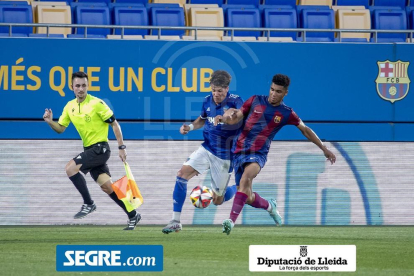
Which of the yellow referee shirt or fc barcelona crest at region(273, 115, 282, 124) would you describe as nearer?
fc barcelona crest at region(273, 115, 282, 124)

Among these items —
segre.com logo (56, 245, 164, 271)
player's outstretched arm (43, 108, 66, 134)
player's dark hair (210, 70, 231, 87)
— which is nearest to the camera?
segre.com logo (56, 245, 164, 271)

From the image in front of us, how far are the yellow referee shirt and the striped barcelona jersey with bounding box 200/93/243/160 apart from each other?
121 centimetres

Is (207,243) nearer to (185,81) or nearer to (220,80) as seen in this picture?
(220,80)

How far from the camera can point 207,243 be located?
32.7ft

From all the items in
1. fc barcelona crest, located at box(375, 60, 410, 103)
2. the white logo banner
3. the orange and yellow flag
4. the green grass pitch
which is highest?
fc barcelona crest, located at box(375, 60, 410, 103)

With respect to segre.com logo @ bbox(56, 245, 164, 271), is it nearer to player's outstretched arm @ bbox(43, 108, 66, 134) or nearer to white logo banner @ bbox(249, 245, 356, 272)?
white logo banner @ bbox(249, 245, 356, 272)

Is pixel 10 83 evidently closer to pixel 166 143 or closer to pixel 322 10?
pixel 166 143

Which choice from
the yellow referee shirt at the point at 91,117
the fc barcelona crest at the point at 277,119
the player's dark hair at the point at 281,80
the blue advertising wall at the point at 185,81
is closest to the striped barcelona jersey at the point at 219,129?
the fc barcelona crest at the point at 277,119

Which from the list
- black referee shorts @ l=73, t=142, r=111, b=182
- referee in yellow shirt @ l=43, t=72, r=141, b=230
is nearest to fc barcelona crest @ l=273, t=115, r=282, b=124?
referee in yellow shirt @ l=43, t=72, r=141, b=230

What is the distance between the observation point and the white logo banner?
776 cm

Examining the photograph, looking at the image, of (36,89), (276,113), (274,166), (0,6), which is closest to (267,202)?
(276,113)

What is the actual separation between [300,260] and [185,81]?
6.74 m

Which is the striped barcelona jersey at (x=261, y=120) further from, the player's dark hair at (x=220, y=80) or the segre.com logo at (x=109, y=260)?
the segre.com logo at (x=109, y=260)

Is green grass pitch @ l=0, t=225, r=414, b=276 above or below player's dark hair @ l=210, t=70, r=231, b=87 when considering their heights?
below
